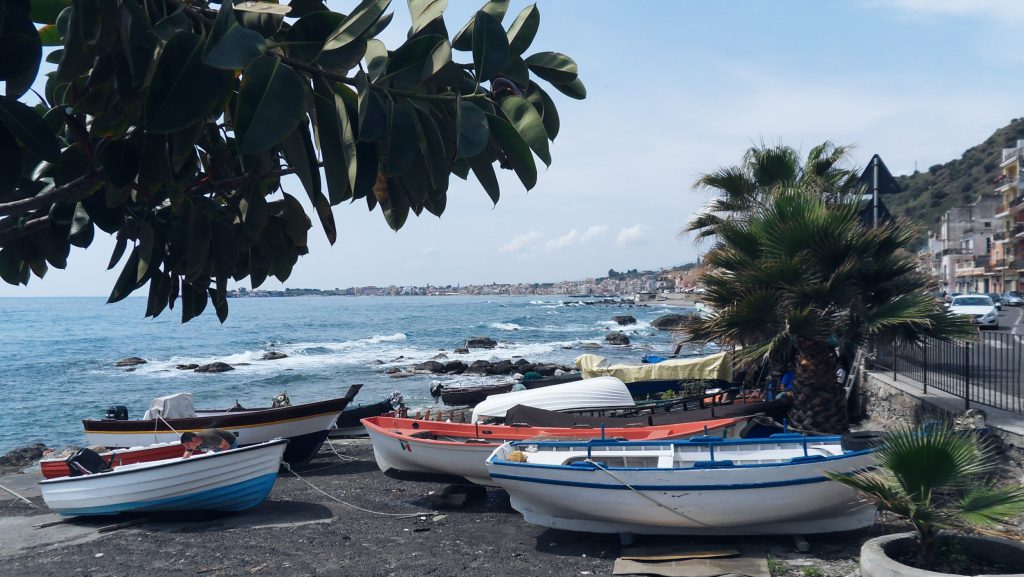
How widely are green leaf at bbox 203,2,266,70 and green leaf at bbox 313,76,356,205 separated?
0.33 m

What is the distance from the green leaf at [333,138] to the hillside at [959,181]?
125 m

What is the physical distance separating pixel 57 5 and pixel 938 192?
147 metres

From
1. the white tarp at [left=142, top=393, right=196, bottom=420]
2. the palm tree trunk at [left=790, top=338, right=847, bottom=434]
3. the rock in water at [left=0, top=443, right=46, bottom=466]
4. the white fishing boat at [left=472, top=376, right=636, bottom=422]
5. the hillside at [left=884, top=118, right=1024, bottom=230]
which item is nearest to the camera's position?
the palm tree trunk at [left=790, top=338, right=847, bottom=434]

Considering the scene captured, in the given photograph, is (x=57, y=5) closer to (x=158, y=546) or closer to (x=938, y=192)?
(x=158, y=546)

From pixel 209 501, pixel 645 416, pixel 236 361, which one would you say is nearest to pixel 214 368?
pixel 236 361

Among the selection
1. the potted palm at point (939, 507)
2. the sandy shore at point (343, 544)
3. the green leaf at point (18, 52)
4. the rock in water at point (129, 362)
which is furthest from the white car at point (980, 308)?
the rock in water at point (129, 362)

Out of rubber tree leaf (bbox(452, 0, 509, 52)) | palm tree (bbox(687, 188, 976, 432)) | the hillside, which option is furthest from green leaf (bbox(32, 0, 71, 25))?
the hillside

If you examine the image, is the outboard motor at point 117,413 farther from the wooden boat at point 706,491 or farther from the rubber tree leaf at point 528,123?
the rubber tree leaf at point 528,123

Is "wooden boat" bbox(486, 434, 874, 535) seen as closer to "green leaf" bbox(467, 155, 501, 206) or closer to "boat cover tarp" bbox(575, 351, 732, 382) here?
"green leaf" bbox(467, 155, 501, 206)

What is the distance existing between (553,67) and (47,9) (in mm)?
1675

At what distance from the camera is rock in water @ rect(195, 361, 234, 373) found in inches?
1968

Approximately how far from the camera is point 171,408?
51.6ft

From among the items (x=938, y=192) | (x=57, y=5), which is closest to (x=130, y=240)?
(x=57, y=5)

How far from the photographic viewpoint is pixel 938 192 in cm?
12988
